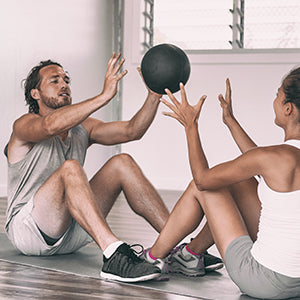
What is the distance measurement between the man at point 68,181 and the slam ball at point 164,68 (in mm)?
104

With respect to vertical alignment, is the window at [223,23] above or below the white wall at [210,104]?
above

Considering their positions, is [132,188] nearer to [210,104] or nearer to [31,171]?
[31,171]

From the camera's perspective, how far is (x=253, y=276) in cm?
175

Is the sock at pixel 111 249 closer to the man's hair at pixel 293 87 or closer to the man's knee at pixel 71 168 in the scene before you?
the man's knee at pixel 71 168

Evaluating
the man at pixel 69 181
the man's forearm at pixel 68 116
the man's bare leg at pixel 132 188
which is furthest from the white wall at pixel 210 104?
the man's forearm at pixel 68 116

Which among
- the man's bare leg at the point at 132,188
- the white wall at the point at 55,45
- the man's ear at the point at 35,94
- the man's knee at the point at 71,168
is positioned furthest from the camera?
the white wall at the point at 55,45

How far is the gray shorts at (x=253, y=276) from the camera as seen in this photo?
1.72 meters

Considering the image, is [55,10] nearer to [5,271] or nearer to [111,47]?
[111,47]

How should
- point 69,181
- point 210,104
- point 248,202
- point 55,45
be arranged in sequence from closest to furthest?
point 248,202 → point 69,181 → point 55,45 → point 210,104

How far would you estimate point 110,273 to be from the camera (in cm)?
209

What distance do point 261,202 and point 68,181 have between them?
78cm

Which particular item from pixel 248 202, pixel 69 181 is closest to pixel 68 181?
pixel 69 181

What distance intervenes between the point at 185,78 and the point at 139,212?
1.94 feet

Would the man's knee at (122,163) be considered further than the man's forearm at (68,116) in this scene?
Yes
